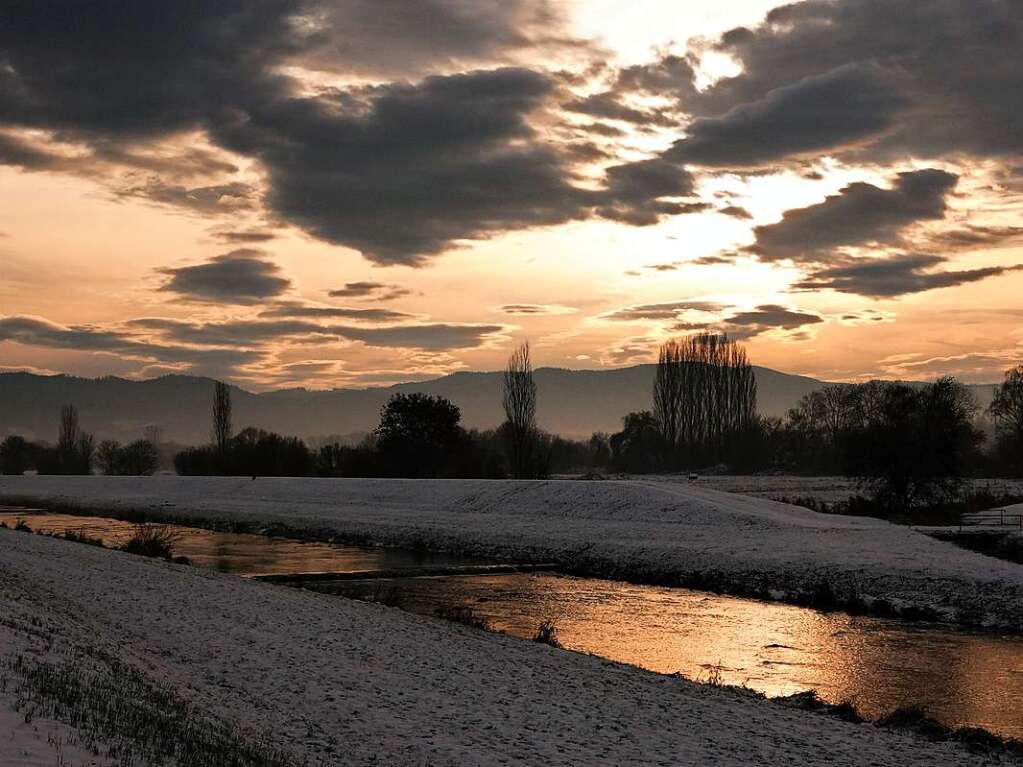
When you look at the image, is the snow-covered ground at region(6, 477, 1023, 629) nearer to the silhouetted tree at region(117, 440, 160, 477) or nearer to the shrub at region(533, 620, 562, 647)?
the shrub at region(533, 620, 562, 647)

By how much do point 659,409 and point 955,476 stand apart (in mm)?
96753

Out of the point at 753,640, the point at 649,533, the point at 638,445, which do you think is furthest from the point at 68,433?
the point at 753,640

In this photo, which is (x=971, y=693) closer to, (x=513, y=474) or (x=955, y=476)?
(x=955, y=476)

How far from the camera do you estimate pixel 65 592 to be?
77.9 ft

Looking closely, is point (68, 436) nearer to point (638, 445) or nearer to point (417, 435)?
point (417, 435)

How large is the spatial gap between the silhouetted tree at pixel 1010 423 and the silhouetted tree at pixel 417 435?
67.5 metres

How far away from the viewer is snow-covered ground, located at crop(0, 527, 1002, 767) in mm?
13758

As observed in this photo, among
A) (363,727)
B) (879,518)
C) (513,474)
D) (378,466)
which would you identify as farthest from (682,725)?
(378,466)

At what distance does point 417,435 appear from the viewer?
97750mm

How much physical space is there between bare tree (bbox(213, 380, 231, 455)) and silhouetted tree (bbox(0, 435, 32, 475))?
178 ft

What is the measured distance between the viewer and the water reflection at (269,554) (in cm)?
4100

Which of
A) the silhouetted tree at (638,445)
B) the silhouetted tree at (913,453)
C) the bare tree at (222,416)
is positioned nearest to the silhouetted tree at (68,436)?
the bare tree at (222,416)

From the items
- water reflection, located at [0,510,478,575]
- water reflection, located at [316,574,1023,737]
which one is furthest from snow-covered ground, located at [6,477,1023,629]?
water reflection, located at [316,574,1023,737]

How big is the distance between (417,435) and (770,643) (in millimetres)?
74430
